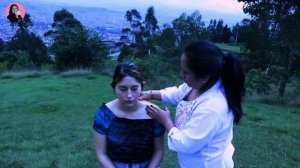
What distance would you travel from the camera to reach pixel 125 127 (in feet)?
7.08

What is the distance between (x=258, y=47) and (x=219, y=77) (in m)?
15.7

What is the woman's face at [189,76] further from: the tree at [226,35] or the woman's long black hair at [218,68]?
the tree at [226,35]

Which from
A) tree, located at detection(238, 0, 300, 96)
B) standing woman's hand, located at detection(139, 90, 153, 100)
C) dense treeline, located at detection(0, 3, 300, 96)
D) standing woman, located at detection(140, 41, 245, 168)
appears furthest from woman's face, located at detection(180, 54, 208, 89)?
tree, located at detection(238, 0, 300, 96)

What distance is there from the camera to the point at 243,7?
15.3 m

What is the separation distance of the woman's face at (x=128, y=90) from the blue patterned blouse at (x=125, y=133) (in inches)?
4.5

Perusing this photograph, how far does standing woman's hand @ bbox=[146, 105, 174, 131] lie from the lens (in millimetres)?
1957

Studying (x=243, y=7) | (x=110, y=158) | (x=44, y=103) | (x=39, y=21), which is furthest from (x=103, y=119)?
(x=39, y=21)

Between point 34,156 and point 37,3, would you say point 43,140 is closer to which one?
point 34,156

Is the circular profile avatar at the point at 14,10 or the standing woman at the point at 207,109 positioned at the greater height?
the circular profile avatar at the point at 14,10

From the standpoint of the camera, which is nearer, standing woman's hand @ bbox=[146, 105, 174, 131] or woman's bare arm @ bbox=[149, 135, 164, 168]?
standing woman's hand @ bbox=[146, 105, 174, 131]

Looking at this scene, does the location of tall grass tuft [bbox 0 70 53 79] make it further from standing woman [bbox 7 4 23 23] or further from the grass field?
the grass field

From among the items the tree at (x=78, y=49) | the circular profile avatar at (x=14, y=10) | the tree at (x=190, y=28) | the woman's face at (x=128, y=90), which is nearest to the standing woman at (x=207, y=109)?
the woman's face at (x=128, y=90)

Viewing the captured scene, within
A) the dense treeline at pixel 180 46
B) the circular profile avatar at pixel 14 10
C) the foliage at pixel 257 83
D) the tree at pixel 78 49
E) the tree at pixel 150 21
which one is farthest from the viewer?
the tree at pixel 150 21

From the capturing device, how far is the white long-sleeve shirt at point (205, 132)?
1.77 metres
